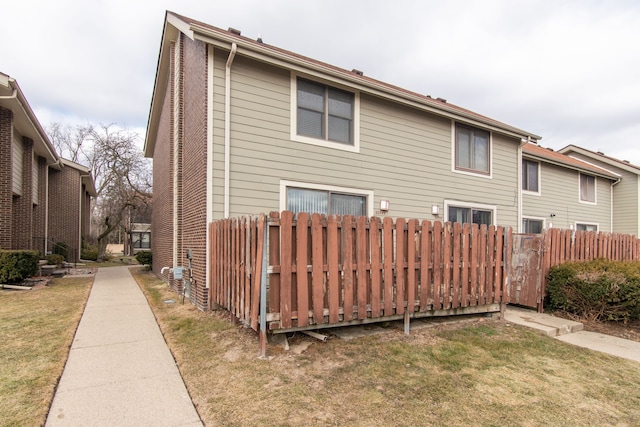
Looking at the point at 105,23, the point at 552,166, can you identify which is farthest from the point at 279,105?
the point at 552,166

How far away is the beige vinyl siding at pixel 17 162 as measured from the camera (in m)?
11.1

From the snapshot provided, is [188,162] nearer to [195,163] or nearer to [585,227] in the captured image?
[195,163]

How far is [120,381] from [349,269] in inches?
108

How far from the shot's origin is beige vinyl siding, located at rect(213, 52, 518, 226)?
6645 mm

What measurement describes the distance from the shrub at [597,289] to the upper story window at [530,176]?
7.44m

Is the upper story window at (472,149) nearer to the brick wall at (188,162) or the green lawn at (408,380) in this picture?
the green lawn at (408,380)

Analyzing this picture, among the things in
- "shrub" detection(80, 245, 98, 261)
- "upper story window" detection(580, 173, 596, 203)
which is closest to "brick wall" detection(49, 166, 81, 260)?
"shrub" detection(80, 245, 98, 261)

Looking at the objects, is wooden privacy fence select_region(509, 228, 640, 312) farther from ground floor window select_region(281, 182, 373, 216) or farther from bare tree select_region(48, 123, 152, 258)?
bare tree select_region(48, 123, 152, 258)

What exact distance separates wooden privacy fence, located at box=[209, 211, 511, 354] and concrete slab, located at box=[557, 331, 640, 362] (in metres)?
1.13

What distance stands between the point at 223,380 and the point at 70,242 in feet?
63.0

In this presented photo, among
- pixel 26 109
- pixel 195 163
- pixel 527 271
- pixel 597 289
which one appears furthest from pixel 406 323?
pixel 26 109

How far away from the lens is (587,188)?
51.8 ft

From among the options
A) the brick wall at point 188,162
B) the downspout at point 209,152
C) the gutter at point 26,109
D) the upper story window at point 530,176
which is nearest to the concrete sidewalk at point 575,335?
the downspout at point 209,152

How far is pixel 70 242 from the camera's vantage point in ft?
59.2
